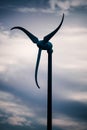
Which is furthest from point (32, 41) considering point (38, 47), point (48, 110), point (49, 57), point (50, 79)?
point (48, 110)

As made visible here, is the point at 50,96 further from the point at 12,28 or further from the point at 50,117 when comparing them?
the point at 12,28

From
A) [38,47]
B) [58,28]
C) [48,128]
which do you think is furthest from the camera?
[38,47]

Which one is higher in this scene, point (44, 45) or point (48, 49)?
point (44, 45)

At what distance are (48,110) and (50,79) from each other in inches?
113

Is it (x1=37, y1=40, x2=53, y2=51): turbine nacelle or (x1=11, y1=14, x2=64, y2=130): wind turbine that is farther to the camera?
(x1=37, y1=40, x2=53, y2=51): turbine nacelle

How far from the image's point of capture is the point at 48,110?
28.0m

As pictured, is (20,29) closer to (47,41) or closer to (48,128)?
(47,41)

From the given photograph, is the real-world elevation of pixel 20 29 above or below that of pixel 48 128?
above

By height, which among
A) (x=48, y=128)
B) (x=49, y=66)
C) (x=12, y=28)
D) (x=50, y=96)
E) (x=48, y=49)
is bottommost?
(x=48, y=128)

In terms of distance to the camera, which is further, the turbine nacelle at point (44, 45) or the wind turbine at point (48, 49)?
the turbine nacelle at point (44, 45)

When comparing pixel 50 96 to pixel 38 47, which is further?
pixel 38 47

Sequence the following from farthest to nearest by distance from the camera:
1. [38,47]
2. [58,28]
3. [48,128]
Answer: [38,47], [58,28], [48,128]

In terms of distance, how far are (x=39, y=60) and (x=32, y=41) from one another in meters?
2.24

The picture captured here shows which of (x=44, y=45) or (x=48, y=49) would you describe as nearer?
(x=48, y=49)
